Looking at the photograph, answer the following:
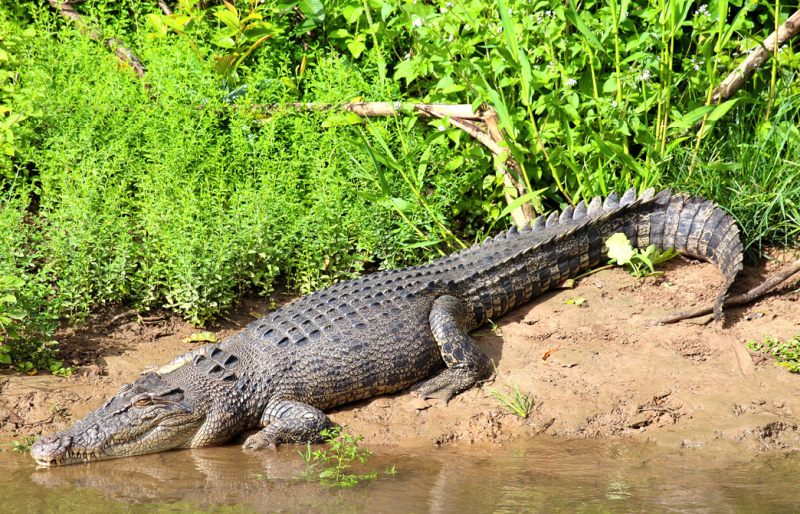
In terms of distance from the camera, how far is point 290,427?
5.26 m

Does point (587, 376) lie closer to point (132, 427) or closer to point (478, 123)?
point (478, 123)

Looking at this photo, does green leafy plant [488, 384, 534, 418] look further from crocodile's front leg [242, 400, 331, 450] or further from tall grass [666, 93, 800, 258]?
tall grass [666, 93, 800, 258]

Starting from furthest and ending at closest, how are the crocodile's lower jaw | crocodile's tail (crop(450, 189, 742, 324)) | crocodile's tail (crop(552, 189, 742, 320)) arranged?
crocodile's tail (crop(552, 189, 742, 320)) < crocodile's tail (crop(450, 189, 742, 324)) < the crocodile's lower jaw

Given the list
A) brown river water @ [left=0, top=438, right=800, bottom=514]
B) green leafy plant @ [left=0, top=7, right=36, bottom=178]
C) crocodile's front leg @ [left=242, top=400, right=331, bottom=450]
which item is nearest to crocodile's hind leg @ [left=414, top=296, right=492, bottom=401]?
brown river water @ [left=0, top=438, right=800, bottom=514]

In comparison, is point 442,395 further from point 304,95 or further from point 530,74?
point 304,95

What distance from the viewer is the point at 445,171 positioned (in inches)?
284

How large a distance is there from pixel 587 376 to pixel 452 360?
859 mm

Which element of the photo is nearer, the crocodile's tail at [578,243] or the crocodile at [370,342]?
the crocodile at [370,342]

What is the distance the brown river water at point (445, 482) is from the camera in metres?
4.27

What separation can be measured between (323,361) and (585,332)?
1.83m

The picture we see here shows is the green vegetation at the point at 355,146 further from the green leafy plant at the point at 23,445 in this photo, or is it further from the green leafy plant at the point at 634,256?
the green leafy plant at the point at 23,445

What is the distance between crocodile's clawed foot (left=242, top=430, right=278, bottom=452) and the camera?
5211 millimetres

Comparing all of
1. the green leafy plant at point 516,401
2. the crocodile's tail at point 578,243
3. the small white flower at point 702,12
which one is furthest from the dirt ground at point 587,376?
the small white flower at point 702,12

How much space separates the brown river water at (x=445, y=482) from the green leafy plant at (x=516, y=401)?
0.26 m
